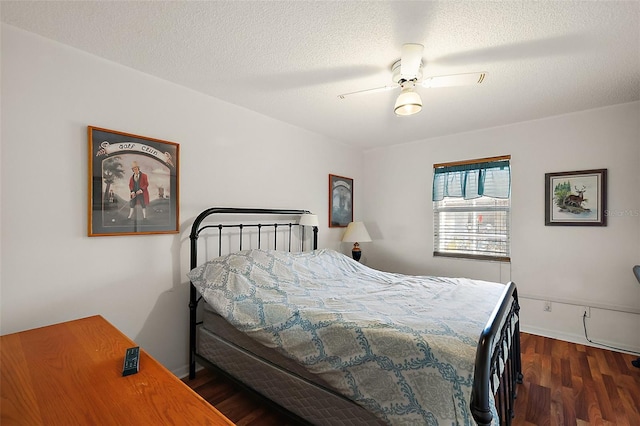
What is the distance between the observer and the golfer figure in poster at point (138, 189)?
83.1 inches

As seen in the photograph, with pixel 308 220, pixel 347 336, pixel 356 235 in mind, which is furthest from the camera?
pixel 356 235

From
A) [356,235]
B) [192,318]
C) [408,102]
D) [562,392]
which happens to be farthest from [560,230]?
[192,318]

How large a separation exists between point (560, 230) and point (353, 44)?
9.72ft

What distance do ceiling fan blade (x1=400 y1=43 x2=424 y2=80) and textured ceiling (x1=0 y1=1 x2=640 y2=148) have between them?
50 millimetres

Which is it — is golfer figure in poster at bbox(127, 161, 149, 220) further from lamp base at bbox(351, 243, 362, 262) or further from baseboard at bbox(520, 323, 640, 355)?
baseboard at bbox(520, 323, 640, 355)

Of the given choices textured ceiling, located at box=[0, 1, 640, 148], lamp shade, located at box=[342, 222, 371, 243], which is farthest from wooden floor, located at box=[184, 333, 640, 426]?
textured ceiling, located at box=[0, 1, 640, 148]

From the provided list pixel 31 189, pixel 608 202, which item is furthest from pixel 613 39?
pixel 31 189

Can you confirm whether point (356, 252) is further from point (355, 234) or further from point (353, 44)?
point (353, 44)

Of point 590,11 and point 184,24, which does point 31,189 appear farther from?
point 590,11

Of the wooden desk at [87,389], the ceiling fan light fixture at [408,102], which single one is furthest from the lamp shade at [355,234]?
the wooden desk at [87,389]

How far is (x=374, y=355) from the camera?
1.42 m

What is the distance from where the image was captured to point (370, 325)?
5.03 feet

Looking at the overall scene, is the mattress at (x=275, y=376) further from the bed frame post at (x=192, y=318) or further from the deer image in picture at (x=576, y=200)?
the deer image in picture at (x=576, y=200)

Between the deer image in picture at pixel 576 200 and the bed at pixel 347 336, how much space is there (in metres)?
1.51
